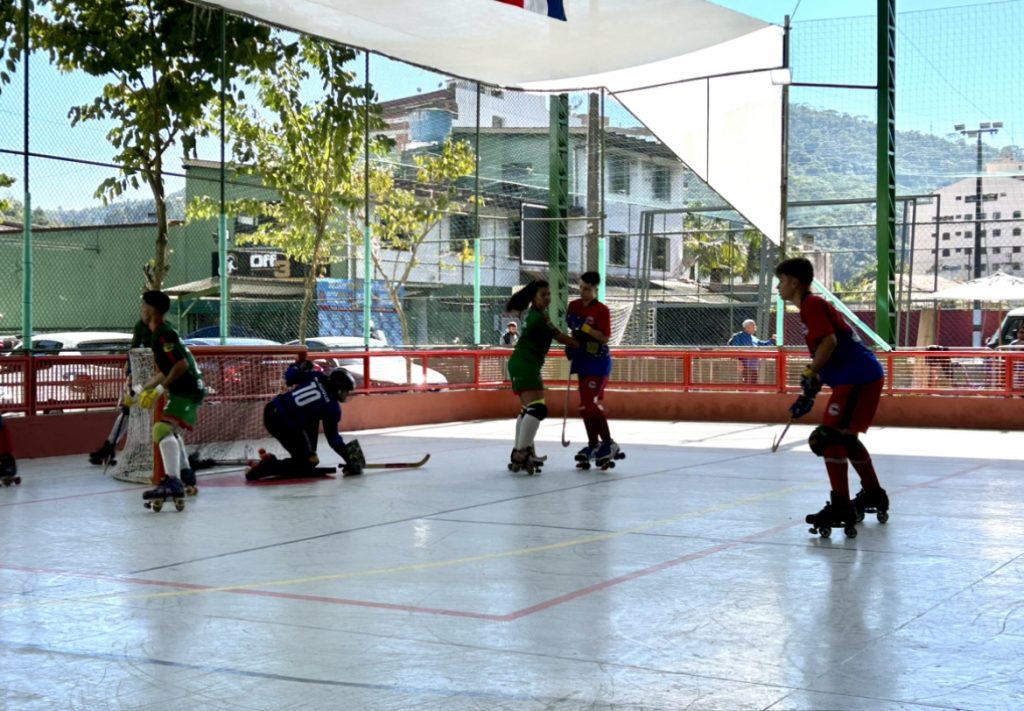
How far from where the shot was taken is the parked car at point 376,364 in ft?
61.5

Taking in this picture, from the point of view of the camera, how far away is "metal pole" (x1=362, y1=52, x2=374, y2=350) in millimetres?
19359

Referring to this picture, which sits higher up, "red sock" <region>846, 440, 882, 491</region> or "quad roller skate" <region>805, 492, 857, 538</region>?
"red sock" <region>846, 440, 882, 491</region>

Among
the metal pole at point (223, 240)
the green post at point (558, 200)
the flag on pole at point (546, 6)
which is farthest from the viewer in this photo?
the green post at point (558, 200)

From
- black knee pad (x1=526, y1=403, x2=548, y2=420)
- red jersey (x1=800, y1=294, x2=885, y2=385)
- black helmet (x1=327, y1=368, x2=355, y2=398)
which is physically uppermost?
red jersey (x1=800, y1=294, x2=885, y2=385)

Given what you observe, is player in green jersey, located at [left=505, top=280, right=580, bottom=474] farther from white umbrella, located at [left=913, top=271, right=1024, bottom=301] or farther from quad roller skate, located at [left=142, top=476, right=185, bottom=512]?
white umbrella, located at [left=913, top=271, right=1024, bottom=301]

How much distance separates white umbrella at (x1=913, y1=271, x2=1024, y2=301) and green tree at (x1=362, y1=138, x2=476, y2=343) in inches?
386

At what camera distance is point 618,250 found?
23.4 metres

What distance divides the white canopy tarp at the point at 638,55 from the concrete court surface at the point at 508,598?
783 centimetres

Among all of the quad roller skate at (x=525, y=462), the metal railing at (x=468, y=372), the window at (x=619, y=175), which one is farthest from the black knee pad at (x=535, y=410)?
the window at (x=619, y=175)

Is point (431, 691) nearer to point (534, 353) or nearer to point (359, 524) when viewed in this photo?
point (359, 524)

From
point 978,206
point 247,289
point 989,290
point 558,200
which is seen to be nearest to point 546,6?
point 247,289

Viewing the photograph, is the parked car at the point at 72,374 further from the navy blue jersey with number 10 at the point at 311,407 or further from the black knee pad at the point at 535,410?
the black knee pad at the point at 535,410

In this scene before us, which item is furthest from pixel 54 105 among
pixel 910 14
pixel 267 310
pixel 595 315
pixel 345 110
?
pixel 910 14

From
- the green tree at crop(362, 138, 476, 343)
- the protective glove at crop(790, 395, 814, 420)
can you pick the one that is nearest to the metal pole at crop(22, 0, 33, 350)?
the green tree at crop(362, 138, 476, 343)
